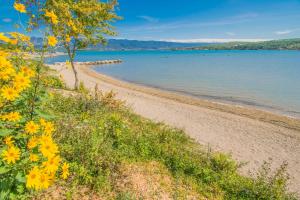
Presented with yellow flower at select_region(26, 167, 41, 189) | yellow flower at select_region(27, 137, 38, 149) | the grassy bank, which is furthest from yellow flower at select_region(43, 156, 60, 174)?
the grassy bank

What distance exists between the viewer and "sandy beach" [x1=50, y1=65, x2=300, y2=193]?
490 inches

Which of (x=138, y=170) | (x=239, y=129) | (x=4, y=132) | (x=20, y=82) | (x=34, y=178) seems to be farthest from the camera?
(x=239, y=129)

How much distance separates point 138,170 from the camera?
24.2ft

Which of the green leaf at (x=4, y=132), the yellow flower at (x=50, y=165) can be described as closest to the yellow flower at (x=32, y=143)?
the yellow flower at (x=50, y=165)

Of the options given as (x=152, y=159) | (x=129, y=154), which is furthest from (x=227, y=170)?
(x=129, y=154)

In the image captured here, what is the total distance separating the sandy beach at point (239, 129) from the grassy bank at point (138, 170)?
2820mm

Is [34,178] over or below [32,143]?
below

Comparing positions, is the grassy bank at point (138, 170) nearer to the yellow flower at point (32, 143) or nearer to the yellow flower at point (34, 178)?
the yellow flower at point (32, 143)

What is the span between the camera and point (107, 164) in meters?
6.86

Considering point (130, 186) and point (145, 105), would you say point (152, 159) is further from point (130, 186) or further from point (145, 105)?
point (145, 105)

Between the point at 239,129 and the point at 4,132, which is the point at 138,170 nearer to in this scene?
the point at 4,132

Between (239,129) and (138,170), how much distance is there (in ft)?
36.5

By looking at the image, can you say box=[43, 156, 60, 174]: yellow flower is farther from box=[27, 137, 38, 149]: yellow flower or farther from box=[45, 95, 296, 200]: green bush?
box=[45, 95, 296, 200]: green bush

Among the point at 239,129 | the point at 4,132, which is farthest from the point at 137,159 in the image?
the point at 239,129
